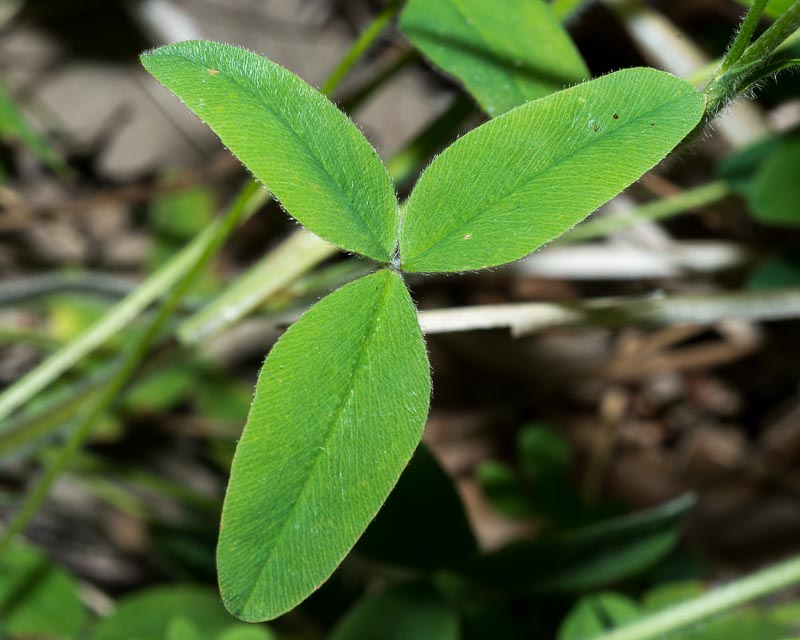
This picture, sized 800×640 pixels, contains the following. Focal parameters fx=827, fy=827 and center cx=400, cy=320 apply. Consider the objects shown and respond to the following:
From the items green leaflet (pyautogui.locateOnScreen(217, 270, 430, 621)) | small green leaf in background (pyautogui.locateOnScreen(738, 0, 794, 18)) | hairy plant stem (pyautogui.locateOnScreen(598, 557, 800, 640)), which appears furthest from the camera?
hairy plant stem (pyautogui.locateOnScreen(598, 557, 800, 640))

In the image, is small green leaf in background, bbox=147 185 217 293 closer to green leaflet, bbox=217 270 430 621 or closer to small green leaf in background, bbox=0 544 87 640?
small green leaf in background, bbox=0 544 87 640

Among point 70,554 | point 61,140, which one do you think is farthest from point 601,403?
point 61,140

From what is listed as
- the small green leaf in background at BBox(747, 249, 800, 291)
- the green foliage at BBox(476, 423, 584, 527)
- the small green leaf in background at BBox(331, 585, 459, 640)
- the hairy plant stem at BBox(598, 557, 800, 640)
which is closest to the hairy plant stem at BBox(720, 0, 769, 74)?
the hairy plant stem at BBox(598, 557, 800, 640)

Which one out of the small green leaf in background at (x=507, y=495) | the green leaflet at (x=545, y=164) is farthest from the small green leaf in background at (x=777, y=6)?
the small green leaf in background at (x=507, y=495)

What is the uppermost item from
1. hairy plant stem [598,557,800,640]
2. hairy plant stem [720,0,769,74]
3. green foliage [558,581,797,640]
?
hairy plant stem [720,0,769,74]

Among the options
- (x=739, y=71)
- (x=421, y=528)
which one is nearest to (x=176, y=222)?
(x=421, y=528)

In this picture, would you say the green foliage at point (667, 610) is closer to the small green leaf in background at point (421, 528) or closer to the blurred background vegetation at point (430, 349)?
the blurred background vegetation at point (430, 349)
